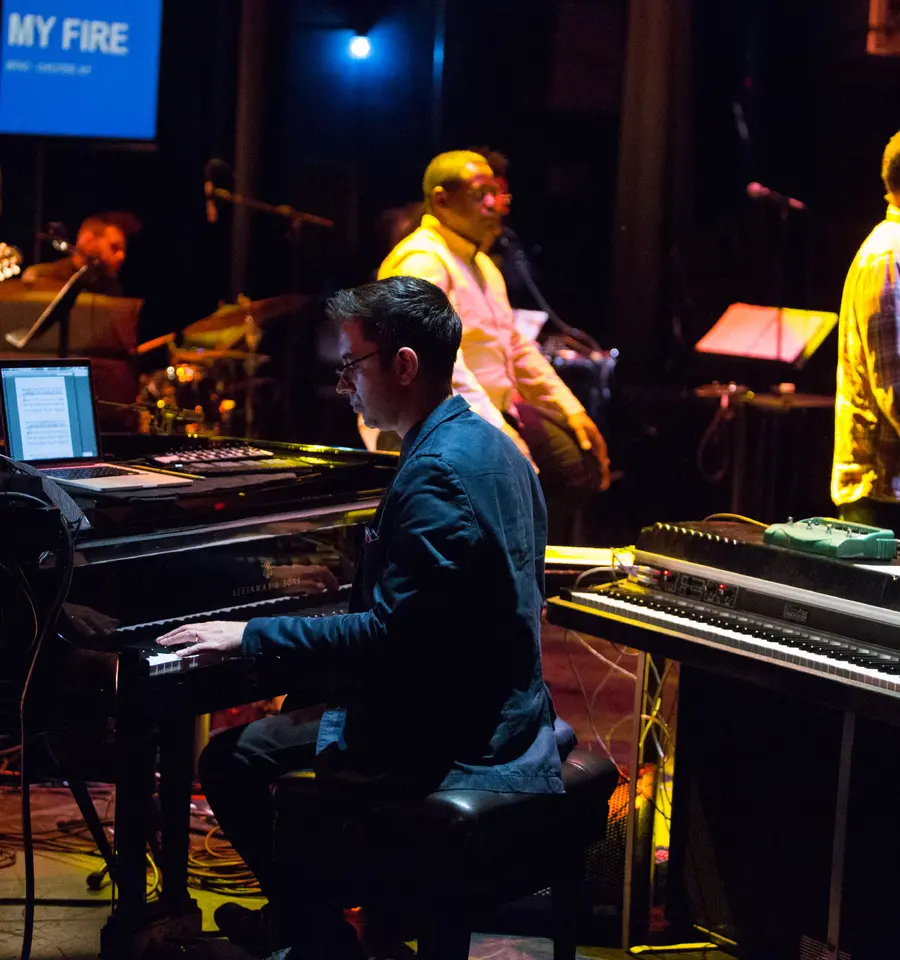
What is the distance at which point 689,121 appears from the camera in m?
9.47

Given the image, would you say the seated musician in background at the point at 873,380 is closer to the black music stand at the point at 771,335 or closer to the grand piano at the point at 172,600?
the grand piano at the point at 172,600

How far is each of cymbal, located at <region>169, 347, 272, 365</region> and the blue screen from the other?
1.33 metres

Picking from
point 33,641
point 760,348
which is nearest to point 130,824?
point 33,641

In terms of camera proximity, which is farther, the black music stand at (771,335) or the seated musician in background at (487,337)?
the black music stand at (771,335)

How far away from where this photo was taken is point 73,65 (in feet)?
24.1

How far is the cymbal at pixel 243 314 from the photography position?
23.9 ft

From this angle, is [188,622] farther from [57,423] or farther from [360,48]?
[360,48]

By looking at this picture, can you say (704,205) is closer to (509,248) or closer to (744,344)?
(509,248)

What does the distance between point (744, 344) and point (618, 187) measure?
182cm

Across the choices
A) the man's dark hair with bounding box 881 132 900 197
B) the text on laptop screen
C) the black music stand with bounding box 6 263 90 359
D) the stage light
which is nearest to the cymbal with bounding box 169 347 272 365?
the black music stand with bounding box 6 263 90 359

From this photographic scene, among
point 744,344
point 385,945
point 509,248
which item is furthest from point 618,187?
point 385,945

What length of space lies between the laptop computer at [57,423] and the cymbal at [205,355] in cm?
395

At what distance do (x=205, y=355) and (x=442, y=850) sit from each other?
16.8ft

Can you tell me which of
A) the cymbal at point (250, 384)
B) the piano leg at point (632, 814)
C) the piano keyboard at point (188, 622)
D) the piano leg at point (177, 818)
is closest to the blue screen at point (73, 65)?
the cymbal at point (250, 384)
